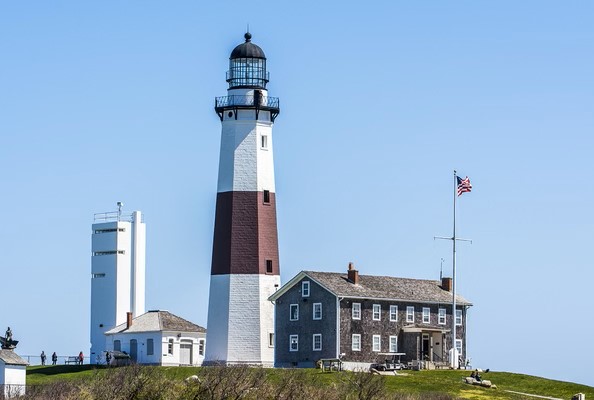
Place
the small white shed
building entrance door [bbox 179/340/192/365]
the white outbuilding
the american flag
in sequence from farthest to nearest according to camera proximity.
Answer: building entrance door [bbox 179/340/192/365]
the white outbuilding
the american flag
the small white shed

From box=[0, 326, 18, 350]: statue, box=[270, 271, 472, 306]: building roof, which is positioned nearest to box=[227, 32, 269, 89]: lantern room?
box=[270, 271, 472, 306]: building roof

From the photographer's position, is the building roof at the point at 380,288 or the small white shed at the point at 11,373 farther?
the building roof at the point at 380,288

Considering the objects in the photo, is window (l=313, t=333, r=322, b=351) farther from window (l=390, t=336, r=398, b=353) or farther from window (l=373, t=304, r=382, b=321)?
window (l=390, t=336, r=398, b=353)

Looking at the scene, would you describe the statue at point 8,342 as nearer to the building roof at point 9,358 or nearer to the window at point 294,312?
the building roof at point 9,358

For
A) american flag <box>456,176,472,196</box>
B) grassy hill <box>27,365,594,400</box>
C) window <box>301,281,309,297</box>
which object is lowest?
grassy hill <box>27,365,594,400</box>

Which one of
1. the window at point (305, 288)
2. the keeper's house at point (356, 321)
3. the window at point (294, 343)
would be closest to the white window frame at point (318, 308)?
the keeper's house at point (356, 321)

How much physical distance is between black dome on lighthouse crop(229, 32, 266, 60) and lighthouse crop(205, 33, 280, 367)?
86.8 inches

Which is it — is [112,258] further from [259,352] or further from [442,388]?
[442,388]

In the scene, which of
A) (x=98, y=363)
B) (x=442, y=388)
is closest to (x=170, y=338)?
(x=98, y=363)

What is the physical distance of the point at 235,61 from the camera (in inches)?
3521

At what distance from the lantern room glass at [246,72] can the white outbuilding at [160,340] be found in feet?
51.5

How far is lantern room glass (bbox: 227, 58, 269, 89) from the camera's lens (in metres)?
89.2

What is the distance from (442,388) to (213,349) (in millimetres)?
18440

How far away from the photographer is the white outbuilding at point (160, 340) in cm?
9275
